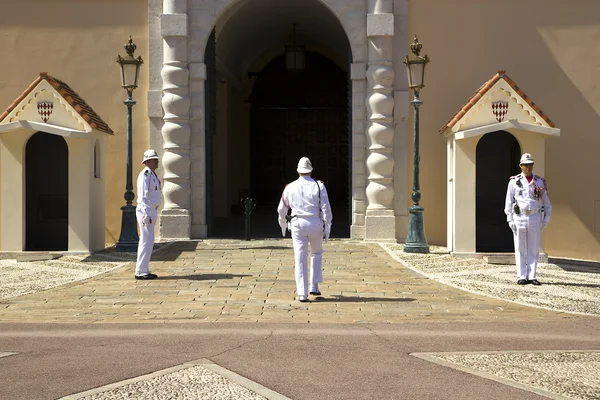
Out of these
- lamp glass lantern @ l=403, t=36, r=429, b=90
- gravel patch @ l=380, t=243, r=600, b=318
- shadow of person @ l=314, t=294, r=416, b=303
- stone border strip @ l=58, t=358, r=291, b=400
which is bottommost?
stone border strip @ l=58, t=358, r=291, b=400

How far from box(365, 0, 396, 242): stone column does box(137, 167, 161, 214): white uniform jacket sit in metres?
6.20

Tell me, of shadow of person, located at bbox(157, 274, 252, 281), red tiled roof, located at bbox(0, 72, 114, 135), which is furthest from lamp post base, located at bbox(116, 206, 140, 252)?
shadow of person, located at bbox(157, 274, 252, 281)

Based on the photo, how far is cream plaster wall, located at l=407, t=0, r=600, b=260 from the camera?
18.1 m

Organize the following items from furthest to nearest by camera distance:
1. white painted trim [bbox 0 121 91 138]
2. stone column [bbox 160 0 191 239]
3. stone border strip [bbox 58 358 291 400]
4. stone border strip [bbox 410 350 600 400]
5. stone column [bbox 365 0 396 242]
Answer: stone column [bbox 160 0 191 239], stone column [bbox 365 0 396 242], white painted trim [bbox 0 121 91 138], stone border strip [bbox 410 350 600 400], stone border strip [bbox 58 358 291 400]

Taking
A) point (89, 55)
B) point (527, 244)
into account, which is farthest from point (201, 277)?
point (89, 55)

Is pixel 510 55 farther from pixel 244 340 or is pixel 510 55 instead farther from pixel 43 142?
pixel 244 340

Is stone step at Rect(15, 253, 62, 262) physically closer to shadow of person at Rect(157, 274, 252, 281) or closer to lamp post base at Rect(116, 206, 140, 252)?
lamp post base at Rect(116, 206, 140, 252)

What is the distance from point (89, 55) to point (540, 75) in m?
9.29

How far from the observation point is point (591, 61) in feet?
59.7

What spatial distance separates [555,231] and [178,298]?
9.95 meters

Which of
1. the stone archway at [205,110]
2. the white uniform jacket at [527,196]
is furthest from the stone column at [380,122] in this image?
the white uniform jacket at [527,196]

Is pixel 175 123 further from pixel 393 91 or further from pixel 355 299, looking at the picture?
pixel 355 299

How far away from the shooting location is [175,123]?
18.2 metres

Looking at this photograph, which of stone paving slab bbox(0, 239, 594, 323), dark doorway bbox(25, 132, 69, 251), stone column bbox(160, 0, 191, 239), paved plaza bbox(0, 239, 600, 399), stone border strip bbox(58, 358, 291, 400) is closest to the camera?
stone border strip bbox(58, 358, 291, 400)
